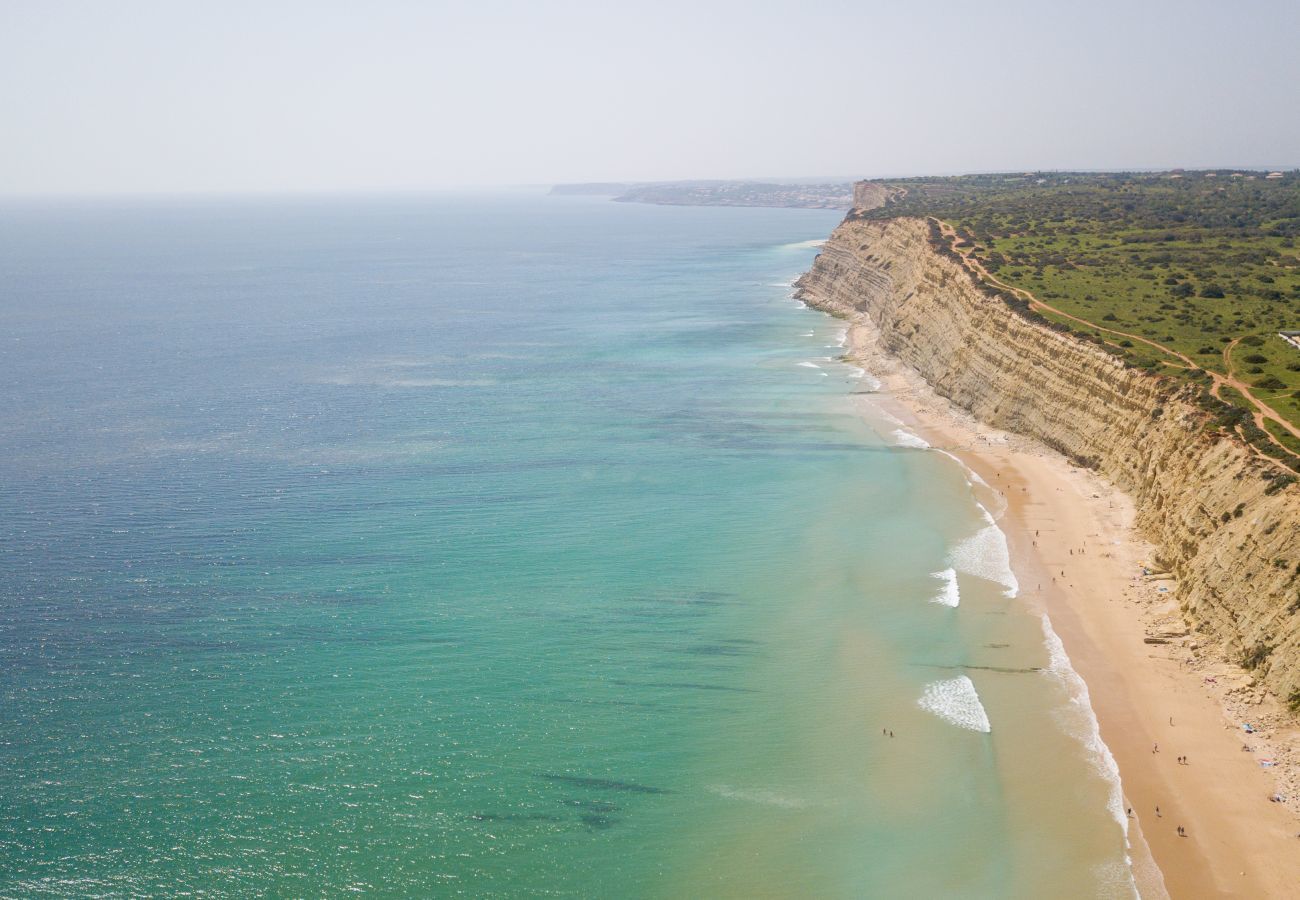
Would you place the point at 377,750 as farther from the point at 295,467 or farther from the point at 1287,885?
the point at 295,467

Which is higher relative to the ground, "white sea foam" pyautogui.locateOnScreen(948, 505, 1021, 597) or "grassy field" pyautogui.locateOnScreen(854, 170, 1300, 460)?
"grassy field" pyautogui.locateOnScreen(854, 170, 1300, 460)

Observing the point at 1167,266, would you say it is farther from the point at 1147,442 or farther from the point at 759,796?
the point at 759,796

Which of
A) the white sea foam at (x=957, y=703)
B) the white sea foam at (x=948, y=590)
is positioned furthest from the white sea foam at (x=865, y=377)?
the white sea foam at (x=957, y=703)

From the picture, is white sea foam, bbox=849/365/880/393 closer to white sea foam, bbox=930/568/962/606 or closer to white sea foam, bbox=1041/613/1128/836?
white sea foam, bbox=930/568/962/606

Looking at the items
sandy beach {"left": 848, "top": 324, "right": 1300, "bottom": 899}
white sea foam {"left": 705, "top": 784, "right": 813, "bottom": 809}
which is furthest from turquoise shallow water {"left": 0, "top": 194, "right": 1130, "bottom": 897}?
sandy beach {"left": 848, "top": 324, "right": 1300, "bottom": 899}

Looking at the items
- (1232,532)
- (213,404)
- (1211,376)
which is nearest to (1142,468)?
(1211,376)

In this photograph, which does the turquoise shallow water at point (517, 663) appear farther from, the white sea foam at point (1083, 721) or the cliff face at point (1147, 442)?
the cliff face at point (1147, 442)
